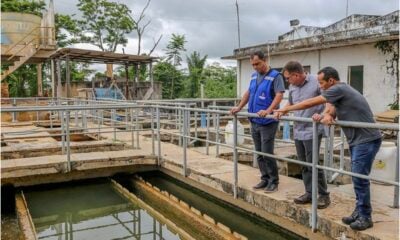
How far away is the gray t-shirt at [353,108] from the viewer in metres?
3.31

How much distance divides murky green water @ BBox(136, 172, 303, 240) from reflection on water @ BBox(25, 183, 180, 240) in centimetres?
78

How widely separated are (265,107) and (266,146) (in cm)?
44

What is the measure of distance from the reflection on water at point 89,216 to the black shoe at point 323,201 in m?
1.83

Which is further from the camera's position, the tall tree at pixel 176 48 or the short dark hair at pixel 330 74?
the tall tree at pixel 176 48

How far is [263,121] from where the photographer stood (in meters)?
4.44

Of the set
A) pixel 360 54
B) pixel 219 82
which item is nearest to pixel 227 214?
pixel 360 54

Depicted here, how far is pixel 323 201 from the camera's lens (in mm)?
3963

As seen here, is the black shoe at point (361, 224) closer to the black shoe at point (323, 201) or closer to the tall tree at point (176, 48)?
the black shoe at point (323, 201)

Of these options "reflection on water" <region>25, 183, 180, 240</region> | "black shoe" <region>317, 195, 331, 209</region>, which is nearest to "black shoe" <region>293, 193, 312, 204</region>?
"black shoe" <region>317, 195, 331, 209</region>

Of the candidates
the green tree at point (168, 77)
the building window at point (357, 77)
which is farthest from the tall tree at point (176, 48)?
the building window at point (357, 77)

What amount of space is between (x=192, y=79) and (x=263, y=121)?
73.9 feet

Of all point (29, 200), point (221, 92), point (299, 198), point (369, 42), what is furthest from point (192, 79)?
point (299, 198)

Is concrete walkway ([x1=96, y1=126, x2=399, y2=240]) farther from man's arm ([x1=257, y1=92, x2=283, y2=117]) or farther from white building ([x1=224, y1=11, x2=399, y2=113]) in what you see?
white building ([x1=224, y1=11, x2=399, y2=113])

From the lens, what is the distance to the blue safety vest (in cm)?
440
